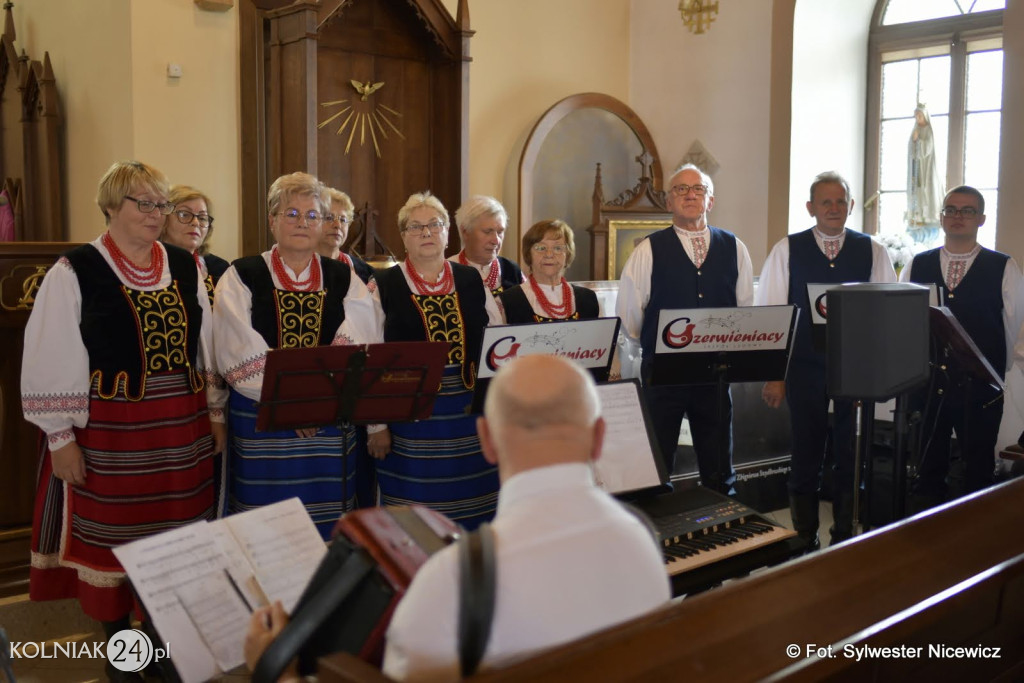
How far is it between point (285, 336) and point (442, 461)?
0.72 m

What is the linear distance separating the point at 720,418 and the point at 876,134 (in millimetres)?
4943

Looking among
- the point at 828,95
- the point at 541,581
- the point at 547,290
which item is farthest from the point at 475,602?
the point at 828,95

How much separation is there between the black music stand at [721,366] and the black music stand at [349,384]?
954 mm

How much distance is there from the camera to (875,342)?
2.85 m

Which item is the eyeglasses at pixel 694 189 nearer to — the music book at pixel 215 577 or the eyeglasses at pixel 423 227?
the eyeglasses at pixel 423 227

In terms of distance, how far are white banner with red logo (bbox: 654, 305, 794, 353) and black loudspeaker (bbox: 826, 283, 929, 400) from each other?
67cm

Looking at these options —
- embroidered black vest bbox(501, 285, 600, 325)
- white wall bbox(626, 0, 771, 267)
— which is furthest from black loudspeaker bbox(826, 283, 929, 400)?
white wall bbox(626, 0, 771, 267)

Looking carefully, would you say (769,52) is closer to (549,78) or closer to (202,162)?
(549,78)

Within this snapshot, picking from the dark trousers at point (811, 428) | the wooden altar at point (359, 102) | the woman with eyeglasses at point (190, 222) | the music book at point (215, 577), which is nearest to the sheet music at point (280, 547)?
the music book at point (215, 577)

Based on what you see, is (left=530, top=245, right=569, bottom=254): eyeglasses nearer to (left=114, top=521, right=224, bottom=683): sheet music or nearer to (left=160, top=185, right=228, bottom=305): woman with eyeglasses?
(left=160, top=185, right=228, bottom=305): woman with eyeglasses

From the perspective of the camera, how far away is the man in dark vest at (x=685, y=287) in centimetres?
413

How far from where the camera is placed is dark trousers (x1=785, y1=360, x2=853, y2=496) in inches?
171

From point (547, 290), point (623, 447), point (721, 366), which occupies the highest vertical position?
point (547, 290)

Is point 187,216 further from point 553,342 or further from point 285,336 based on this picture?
point 553,342
